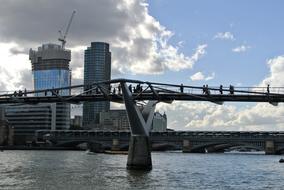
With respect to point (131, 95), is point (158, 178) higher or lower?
lower

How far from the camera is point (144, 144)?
92.1 metres

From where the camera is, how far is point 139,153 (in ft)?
305

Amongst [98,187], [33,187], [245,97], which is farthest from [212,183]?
[245,97]

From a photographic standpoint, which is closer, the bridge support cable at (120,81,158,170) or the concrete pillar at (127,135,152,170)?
the bridge support cable at (120,81,158,170)

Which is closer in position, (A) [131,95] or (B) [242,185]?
(B) [242,185]

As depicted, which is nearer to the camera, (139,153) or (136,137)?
(136,137)

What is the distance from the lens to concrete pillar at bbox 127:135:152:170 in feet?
302

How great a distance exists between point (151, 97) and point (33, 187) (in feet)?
145

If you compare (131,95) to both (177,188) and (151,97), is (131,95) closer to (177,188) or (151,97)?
(151,97)

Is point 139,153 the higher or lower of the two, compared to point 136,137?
lower

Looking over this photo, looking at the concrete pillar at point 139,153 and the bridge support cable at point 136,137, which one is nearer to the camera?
the bridge support cable at point 136,137

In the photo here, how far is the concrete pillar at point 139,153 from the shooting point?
92.2 meters

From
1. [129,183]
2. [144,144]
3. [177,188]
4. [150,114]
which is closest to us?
[177,188]

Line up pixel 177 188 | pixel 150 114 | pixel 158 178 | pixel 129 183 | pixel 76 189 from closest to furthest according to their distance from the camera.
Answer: pixel 76 189 < pixel 177 188 < pixel 129 183 < pixel 158 178 < pixel 150 114
